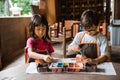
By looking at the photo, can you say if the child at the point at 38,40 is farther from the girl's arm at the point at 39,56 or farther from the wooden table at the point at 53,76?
the wooden table at the point at 53,76

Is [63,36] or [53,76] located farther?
[63,36]

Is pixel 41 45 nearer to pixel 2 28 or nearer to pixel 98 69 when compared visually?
pixel 98 69

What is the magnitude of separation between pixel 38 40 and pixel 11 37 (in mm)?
3556

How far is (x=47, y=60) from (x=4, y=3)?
196 inches

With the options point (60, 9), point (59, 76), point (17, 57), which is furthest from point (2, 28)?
point (60, 9)

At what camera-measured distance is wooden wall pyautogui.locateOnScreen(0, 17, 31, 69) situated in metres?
4.59

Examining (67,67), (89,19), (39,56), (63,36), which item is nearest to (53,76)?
(67,67)

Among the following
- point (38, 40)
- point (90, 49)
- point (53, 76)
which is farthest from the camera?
point (38, 40)

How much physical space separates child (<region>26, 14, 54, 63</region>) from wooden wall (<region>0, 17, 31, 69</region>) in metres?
2.68

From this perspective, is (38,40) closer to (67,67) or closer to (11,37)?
(67,67)

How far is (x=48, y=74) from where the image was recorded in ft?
4.10

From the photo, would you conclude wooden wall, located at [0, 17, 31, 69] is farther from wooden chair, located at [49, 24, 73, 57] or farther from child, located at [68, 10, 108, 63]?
child, located at [68, 10, 108, 63]

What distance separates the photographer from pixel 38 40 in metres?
1.81

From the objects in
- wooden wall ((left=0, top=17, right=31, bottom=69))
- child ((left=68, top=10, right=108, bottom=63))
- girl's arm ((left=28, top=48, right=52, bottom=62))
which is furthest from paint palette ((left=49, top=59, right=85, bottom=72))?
wooden wall ((left=0, top=17, right=31, bottom=69))
